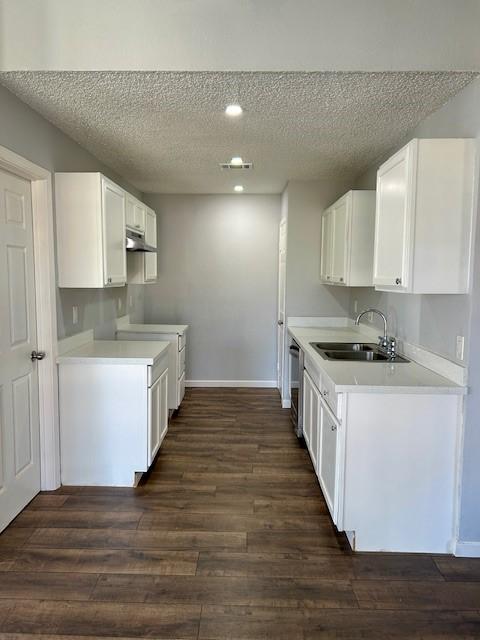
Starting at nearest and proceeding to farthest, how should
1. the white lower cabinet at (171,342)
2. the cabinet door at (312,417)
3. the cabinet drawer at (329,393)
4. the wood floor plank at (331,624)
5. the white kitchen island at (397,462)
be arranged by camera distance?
1. the wood floor plank at (331,624)
2. the white kitchen island at (397,462)
3. the cabinet drawer at (329,393)
4. the cabinet door at (312,417)
5. the white lower cabinet at (171,342)

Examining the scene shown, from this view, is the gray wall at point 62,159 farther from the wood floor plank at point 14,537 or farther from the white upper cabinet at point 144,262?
the wood floor plank at point 14,537

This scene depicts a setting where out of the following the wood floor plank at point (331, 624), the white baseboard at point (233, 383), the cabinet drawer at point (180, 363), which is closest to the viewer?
the wood floor plank at point (331, 624)

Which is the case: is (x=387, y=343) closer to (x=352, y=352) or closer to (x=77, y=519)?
(x=352, y=352)

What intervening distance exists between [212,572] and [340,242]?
9.15ft

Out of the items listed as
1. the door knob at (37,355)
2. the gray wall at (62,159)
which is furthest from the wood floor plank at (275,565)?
the gray wall at (62,159)

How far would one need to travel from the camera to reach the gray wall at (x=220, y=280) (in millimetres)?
5504

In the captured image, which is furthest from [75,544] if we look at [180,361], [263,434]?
[180,361]

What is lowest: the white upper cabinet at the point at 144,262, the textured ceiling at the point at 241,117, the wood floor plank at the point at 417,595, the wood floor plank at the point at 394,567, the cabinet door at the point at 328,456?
the wood floor plank at the point at 417,595

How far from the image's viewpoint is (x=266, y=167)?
405cm

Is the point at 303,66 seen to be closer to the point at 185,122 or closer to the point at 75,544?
the point at 185,122

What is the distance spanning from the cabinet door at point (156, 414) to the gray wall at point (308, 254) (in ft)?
6.18

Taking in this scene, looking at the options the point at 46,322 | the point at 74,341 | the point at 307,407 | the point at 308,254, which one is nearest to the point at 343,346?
the point at 307,407

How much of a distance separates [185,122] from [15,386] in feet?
6.58

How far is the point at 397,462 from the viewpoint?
2.32 m
